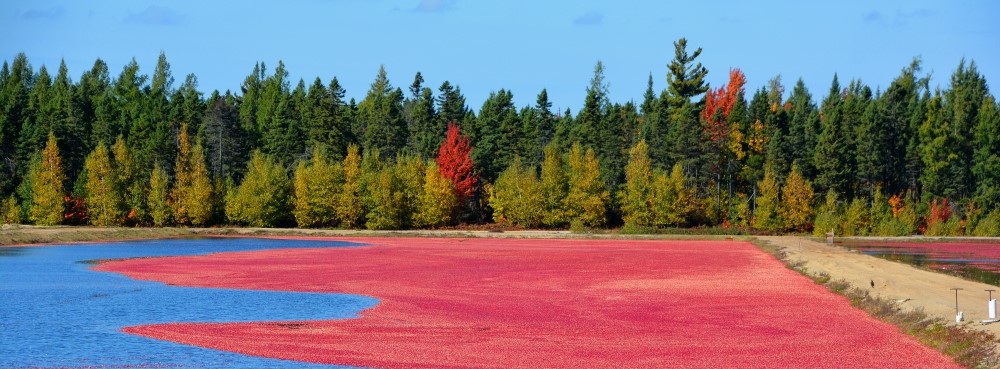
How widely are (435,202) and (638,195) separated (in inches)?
968

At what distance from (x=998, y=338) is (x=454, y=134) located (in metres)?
112

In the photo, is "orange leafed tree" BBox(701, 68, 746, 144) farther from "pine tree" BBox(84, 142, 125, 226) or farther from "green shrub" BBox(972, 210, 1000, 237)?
"pine tree" BBox(84, 142, 125, 226)

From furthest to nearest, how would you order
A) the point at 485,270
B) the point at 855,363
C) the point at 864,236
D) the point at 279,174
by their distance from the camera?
the point at 279,174 < the point at 864,236 < the point at 485,270 < the point at 855,363

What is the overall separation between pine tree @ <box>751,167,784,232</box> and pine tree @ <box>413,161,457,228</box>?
3723cm

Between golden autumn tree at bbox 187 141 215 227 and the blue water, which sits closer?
the blue water

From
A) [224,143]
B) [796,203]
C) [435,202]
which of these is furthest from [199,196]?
[796,203]

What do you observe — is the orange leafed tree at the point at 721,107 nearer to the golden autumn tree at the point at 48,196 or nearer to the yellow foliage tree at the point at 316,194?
the yellow foliage tree at the point at 316,194

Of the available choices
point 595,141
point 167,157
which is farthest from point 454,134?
point 167,157

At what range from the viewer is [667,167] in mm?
132750

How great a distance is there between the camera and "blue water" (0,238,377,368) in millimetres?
27188

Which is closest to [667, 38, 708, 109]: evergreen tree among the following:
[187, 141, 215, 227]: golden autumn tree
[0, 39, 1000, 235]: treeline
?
[0, 39, 1000, 235]: treeline

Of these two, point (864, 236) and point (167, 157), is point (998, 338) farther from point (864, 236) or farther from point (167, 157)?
point (167, 157)

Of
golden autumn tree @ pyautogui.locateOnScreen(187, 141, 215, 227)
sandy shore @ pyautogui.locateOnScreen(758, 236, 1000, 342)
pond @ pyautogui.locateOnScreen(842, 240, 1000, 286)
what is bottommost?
sandy shore @ pyautogui.locateOnScreen(758, 236, 1000, 342)

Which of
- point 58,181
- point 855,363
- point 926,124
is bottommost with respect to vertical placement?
point 855,363
